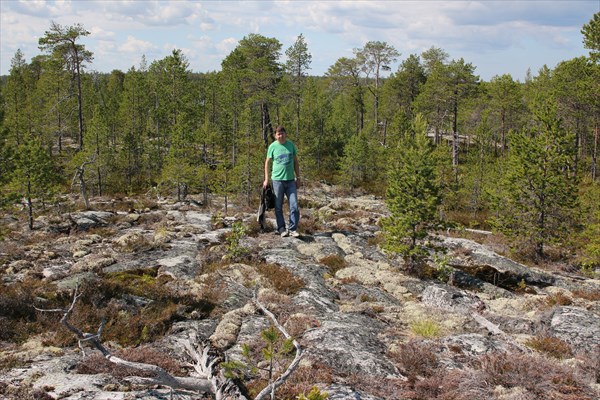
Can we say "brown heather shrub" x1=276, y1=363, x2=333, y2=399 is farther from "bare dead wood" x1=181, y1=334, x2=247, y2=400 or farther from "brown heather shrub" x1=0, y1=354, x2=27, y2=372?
"brown heather shrub" x1=0, y1=354, x2=27, y2=372

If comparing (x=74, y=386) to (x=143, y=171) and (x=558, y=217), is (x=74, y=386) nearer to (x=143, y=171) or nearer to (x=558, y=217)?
(x=558, y=217)

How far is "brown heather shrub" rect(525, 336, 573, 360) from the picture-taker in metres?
7.24

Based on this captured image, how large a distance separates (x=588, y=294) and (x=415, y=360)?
873 centimetres

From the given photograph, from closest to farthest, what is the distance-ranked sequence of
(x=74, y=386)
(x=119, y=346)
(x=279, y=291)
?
(x=74, y=386), (x=119, y=346), (x=279, y=291)

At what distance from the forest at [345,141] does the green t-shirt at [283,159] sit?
3.30 m

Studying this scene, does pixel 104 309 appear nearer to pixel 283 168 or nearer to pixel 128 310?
pixel 128 310

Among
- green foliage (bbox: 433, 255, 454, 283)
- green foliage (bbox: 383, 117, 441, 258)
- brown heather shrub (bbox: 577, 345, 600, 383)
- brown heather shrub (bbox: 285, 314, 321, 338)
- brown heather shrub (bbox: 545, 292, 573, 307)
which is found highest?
green foliage (bbox: 383, 117, 441, 258)

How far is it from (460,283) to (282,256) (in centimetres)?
542

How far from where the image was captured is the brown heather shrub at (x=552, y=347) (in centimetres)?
724

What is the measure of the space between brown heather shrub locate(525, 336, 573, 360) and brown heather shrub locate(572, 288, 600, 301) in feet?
17.0

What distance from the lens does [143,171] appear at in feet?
162

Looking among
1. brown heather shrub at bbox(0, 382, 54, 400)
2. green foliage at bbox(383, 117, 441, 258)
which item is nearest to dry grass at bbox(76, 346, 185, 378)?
brown heather shrub at bbox(0, 382, 54, 400)

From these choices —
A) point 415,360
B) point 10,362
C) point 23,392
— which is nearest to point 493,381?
point 415,360

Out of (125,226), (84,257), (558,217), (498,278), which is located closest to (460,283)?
(498,278)
